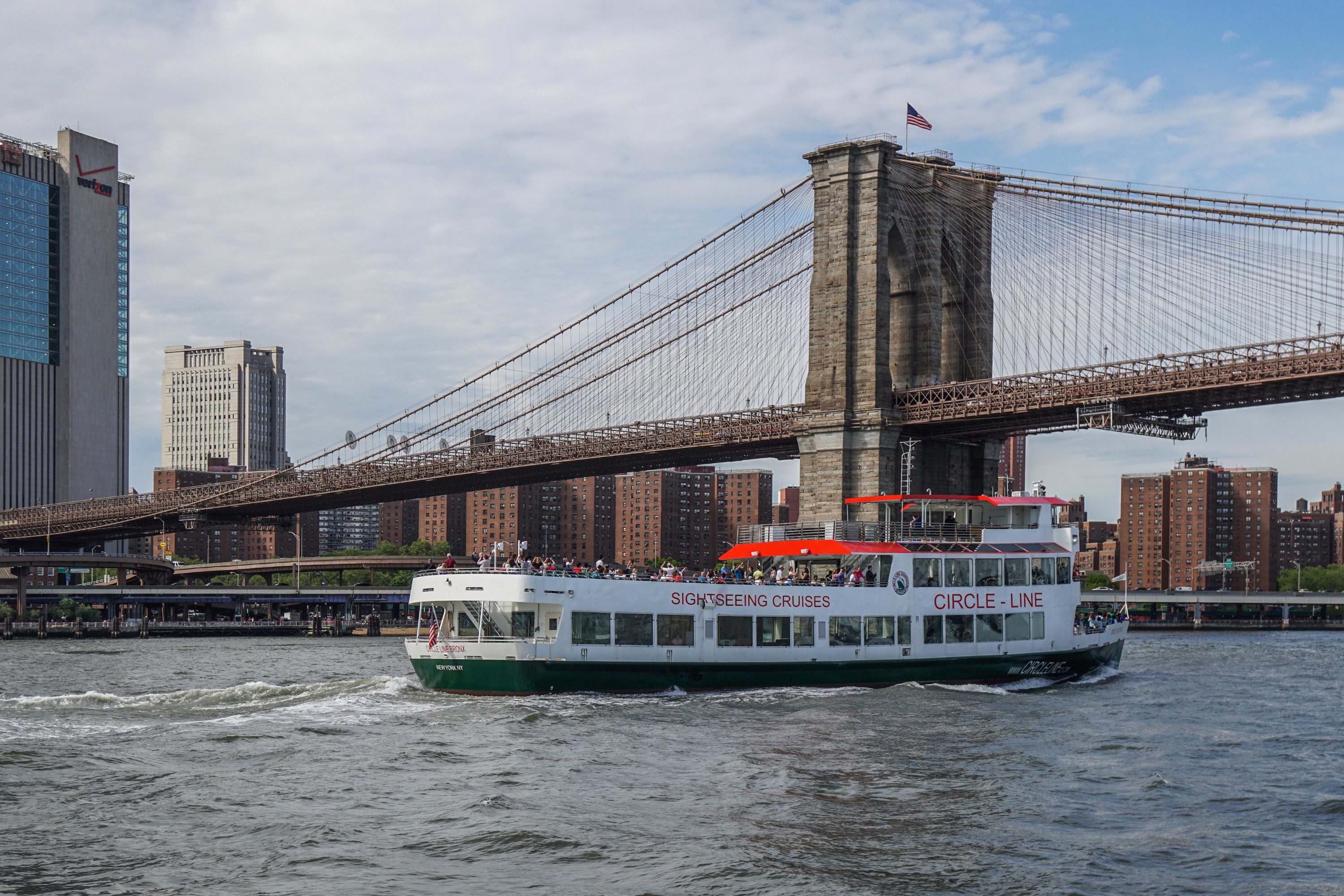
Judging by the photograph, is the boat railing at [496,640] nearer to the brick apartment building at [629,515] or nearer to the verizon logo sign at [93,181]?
the verizon logo sign at [93,181]

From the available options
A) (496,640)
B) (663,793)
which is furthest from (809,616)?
(663,793)

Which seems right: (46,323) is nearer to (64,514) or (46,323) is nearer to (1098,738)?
(64,514)

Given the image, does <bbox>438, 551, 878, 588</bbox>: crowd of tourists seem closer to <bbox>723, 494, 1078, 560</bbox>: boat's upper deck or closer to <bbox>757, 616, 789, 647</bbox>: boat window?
<bbox>723, 494, 1078, 560</bbox>: boat's upper deck

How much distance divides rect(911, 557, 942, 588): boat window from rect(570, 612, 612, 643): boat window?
10464 millimetres

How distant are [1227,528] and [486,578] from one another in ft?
561

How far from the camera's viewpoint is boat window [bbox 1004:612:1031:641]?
43.3m

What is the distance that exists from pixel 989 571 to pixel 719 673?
10189 millimetres

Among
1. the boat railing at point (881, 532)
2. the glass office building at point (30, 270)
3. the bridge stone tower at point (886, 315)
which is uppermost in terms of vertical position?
the glass office building at point (30, 270)

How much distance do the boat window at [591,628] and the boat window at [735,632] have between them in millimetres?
3710

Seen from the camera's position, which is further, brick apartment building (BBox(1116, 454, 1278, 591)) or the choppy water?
brick apartment building (BBox(1116, 454, 1278, 591))

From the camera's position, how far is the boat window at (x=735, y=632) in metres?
38.7

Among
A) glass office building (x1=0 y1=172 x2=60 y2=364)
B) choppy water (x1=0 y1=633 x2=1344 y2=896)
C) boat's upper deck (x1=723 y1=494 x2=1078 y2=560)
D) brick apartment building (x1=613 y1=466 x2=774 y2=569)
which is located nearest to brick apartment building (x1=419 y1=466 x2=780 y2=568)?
brick apartment building (x1=613 y1=466 x2=774 y2=569)

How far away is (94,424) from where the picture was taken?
517 ft

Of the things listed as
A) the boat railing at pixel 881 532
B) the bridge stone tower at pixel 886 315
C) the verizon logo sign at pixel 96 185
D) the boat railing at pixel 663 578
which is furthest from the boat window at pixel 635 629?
the verizon logo sign at pixel 96 185
